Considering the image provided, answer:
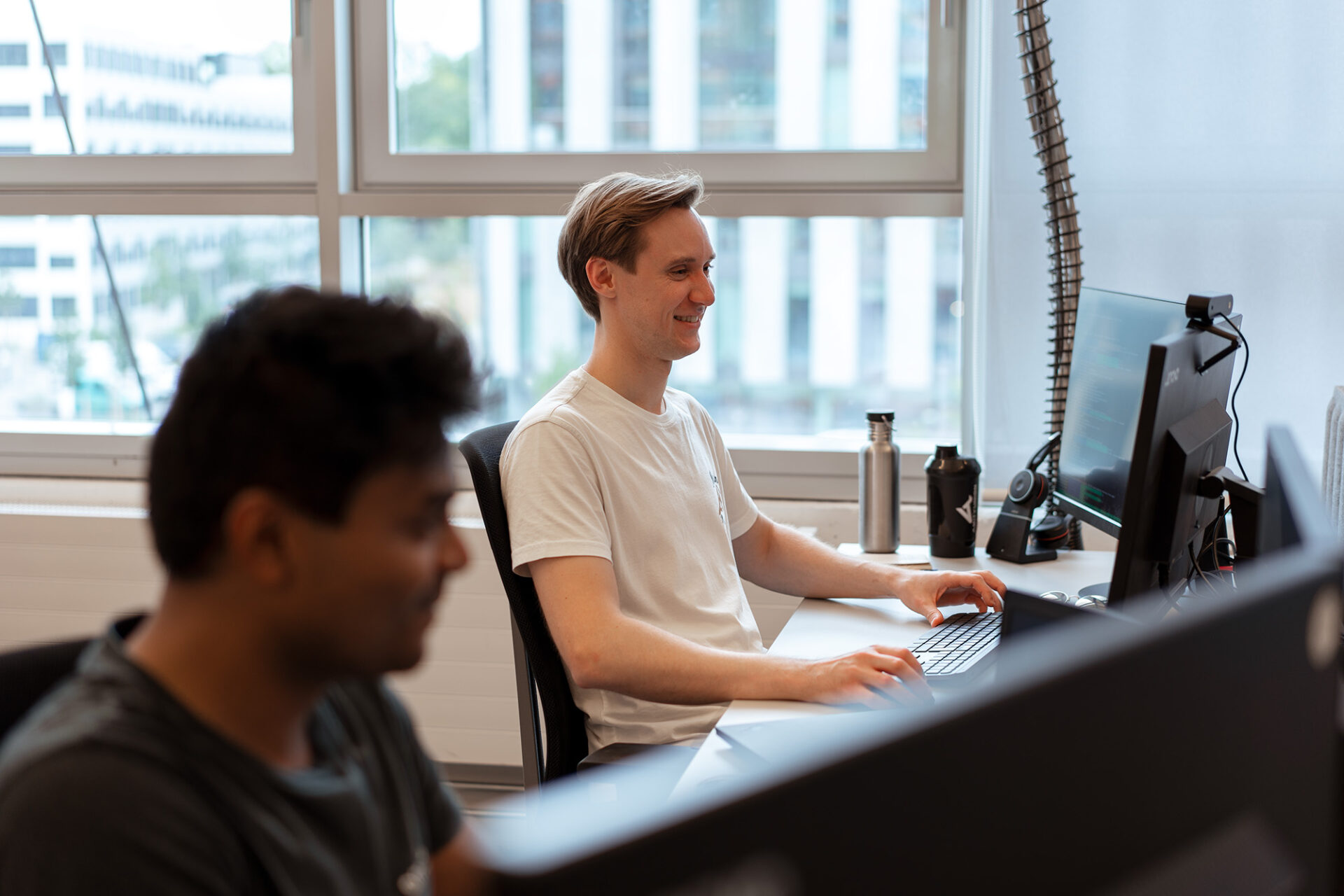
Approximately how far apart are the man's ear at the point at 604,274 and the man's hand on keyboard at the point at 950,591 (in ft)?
2.17

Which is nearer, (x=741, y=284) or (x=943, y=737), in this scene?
(x=943, y=737)

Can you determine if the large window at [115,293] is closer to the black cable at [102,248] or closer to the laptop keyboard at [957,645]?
the black cable at [102,248]

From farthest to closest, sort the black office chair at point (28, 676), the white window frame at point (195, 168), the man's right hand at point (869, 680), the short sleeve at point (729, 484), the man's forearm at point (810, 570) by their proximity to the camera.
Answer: the white window frame at point (195, 168) → the short sleeve at point (729, 484) → the man's forearm at point (810, 570) → the man's right hand at point (869, 680) → the black office chair at point (28, 676)

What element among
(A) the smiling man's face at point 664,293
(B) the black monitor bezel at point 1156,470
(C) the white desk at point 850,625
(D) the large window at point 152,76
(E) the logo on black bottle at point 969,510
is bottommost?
(C) the white desk at point 850,625

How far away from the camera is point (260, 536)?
632mm

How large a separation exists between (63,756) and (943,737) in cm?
46

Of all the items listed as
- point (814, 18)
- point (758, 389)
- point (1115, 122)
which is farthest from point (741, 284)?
point (1115, 122)

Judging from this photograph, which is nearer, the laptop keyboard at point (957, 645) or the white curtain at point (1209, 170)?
the laptop keyboard at point (957, 645)

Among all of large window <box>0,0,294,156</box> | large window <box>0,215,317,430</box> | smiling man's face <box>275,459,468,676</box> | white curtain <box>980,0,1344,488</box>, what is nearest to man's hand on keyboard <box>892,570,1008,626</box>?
white curtain <box>980,0,1344,488</box>

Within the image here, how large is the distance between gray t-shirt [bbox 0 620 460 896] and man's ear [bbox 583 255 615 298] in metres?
1.12

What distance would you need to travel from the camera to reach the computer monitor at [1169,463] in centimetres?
122

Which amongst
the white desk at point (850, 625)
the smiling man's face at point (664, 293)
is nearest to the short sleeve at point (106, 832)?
the white desk at point (850, 625)

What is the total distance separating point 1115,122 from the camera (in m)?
2.39

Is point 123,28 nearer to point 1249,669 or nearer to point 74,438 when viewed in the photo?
point 74,438
